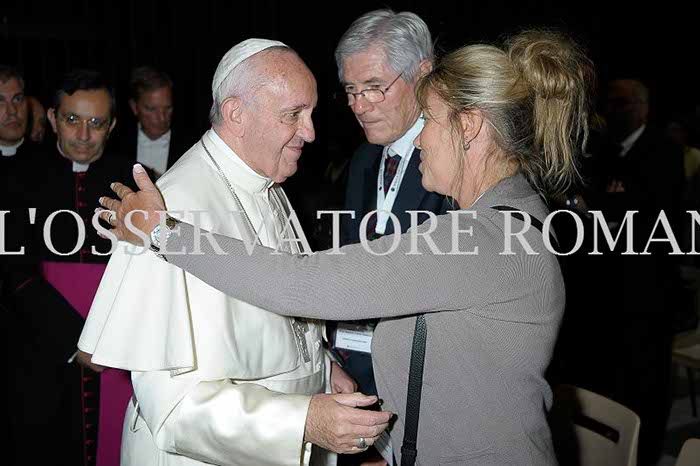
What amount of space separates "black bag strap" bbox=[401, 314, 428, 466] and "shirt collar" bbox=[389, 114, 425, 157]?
1399mm

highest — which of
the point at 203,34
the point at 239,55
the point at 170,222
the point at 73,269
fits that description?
the point at 203,34

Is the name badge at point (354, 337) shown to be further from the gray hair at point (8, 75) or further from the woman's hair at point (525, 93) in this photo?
the gray hair at point (8, 75)

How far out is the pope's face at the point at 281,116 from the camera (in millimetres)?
2092

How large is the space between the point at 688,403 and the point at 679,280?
3.56 feet

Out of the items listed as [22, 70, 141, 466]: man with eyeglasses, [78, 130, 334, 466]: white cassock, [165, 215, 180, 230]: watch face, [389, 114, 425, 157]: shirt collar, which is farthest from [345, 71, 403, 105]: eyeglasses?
[165, 215, 180, 230]: watch face

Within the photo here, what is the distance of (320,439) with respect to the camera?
1838mm

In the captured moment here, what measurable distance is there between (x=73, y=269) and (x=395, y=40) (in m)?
1.58

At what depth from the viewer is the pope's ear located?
2.11 meters

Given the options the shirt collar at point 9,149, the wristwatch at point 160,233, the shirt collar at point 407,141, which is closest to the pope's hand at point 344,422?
the wristwatch at point 160,233

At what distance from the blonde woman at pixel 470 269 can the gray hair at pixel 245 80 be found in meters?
0.39

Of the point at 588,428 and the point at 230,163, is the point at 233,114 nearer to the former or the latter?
the point at 230,163

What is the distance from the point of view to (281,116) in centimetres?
211

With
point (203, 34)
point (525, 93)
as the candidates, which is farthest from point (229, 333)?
point (203, 34)

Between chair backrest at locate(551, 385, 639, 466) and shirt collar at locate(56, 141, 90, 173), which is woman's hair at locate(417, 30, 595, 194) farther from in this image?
shirt collar at locate(56, 141, 90, 173)
